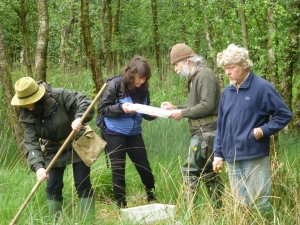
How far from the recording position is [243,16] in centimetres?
783

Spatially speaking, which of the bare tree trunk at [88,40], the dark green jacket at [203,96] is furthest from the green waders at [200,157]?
the bare tree trunk at [88,40]

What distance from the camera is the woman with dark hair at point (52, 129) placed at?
5137 millimetres

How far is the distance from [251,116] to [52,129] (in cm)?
187

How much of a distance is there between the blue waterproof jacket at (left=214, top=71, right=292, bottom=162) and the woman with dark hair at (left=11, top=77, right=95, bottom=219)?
4.43 ft

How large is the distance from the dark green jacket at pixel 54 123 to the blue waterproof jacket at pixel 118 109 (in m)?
0.64

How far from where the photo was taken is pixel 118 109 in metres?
6.02

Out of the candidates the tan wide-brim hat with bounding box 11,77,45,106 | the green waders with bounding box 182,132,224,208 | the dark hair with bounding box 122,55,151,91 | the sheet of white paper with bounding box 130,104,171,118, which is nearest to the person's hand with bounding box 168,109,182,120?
the sheet of white paper with bounding box 130,104,171,118

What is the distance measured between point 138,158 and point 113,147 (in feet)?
1.26

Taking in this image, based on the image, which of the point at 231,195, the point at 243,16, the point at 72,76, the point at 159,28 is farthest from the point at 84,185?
the point at 159,28

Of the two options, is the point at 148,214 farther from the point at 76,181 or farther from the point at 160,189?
the point at 160,189

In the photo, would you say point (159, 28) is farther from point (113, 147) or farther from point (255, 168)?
point (255, 168)

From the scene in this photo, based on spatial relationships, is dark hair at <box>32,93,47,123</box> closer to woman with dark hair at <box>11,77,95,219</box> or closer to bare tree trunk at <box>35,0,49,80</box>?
woman with dark hair at <box>11,77,95,219</box>

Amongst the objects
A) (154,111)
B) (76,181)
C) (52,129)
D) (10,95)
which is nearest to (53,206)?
(76,181)

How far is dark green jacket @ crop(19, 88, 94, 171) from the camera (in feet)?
17.3
